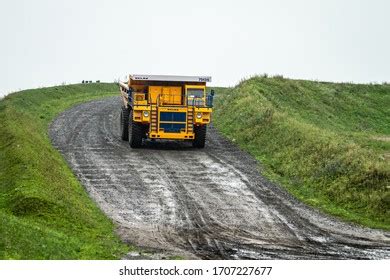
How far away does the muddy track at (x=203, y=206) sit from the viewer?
1775cm

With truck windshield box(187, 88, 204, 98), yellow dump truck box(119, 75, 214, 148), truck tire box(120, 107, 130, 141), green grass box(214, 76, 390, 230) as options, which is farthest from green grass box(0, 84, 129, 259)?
green grass box(214, 76, 390, 230)

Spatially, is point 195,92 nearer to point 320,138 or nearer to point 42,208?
point 320,138

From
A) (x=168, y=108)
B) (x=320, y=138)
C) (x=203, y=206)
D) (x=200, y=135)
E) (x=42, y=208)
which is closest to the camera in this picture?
(x=42, y=208)

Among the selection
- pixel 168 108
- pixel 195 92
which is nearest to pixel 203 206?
pixel 168 108

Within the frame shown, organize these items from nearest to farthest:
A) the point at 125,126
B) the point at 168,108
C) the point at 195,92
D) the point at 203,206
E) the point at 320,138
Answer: the point at 203,206 → the point at 320,138 → the point at 168,108 → the point at 195,92 → the point at 125,126

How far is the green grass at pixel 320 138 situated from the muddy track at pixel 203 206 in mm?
990

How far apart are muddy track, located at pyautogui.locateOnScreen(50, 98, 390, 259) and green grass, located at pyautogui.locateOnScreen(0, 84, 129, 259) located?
2.18ft

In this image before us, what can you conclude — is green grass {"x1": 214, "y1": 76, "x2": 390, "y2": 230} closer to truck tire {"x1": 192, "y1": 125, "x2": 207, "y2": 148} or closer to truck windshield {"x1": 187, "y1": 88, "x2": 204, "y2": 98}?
truck tire {"x1": 192, "y1": 125, "x2": 207, "y2": 148}

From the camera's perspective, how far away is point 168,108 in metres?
29.9

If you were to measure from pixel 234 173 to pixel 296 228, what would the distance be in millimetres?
6587

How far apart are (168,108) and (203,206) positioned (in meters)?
9.14

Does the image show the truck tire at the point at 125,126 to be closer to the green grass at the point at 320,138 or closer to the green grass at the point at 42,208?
the green grass at the point at 42,208

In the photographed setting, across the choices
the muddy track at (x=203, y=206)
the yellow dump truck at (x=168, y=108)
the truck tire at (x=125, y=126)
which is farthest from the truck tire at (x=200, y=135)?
the truck tire at (x=125, y=126)
